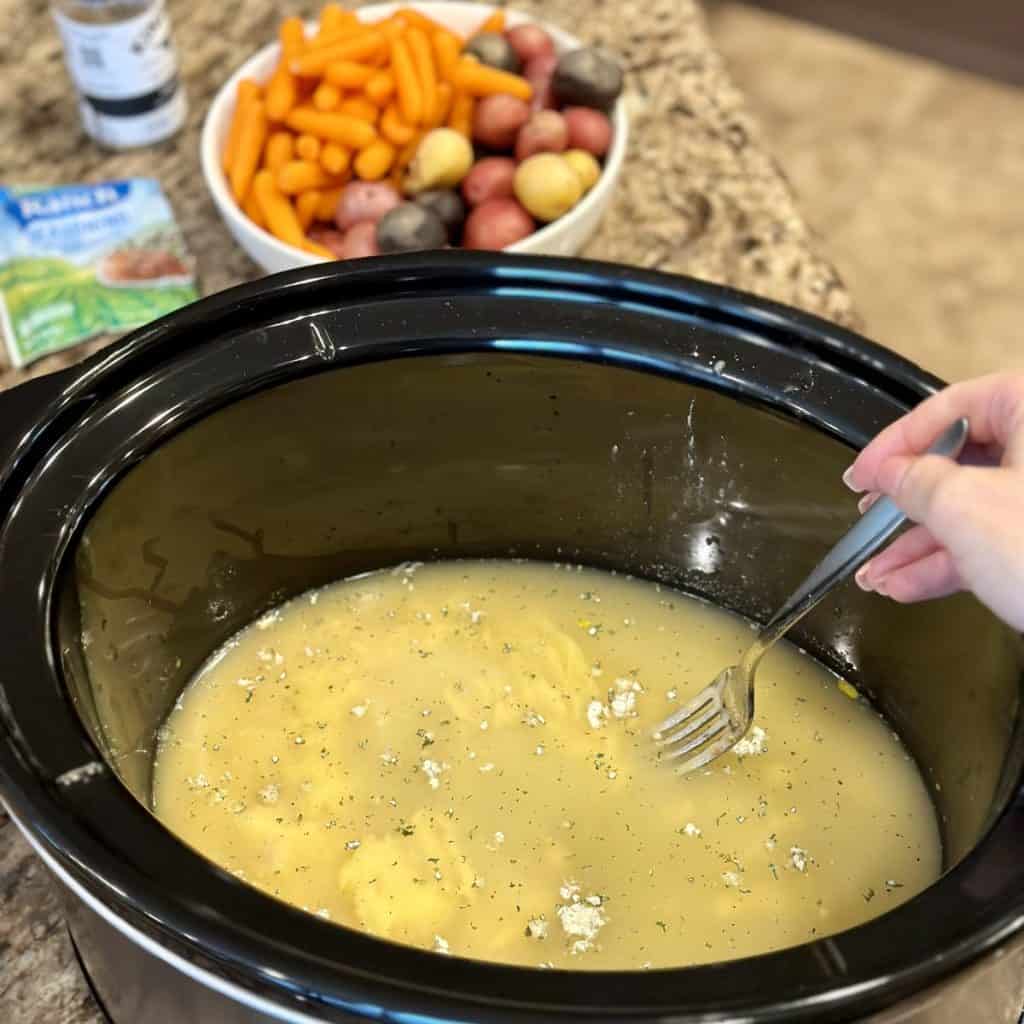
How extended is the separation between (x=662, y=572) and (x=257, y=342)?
13.5 inches

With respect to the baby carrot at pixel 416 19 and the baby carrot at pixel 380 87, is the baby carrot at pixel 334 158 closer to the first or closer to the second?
the baby carrot at pixel 380 87

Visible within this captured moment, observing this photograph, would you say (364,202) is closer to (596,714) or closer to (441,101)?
(441,101)

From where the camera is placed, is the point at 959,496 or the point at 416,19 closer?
the point at 959,496

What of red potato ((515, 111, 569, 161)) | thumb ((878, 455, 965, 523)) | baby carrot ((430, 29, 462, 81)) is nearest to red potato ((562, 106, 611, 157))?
red potato ((515, 111, 569, 161))

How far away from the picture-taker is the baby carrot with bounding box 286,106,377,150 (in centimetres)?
123

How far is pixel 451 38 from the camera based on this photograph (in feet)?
4.28

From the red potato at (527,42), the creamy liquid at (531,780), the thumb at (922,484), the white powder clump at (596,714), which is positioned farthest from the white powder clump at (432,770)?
the red potato at (527,42)

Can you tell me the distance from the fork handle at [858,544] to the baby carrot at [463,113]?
2.22 ft

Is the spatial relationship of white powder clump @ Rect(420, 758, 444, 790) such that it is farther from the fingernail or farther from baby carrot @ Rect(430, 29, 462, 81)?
baby carrot @ Rect(430, 29, 462, 81)

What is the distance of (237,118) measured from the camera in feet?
4.17

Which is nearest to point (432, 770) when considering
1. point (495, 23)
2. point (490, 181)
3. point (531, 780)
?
point (531, 780)

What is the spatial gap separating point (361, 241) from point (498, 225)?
125mm

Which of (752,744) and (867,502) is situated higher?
(867,502)

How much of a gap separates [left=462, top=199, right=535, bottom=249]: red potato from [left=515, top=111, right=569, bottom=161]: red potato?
54 millimetres
